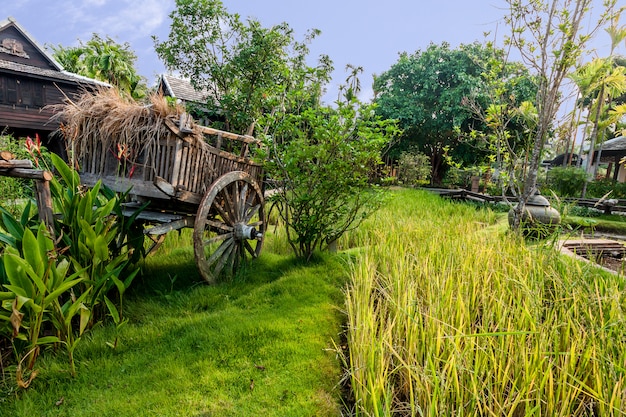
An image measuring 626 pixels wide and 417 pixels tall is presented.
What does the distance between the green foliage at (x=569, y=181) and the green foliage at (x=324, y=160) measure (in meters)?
13.7

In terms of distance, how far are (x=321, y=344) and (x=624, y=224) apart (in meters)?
9.94

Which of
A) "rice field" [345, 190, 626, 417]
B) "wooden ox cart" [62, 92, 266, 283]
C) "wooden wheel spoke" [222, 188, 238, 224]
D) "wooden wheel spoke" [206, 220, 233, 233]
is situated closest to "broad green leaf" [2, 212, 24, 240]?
"wooden ox cart" [62, 92, 266, 283]

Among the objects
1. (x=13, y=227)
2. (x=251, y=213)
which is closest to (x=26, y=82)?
(x=251, y=213)

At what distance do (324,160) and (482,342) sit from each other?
2245 mm

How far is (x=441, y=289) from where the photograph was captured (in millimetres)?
2629

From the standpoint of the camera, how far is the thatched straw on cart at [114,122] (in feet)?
9.45

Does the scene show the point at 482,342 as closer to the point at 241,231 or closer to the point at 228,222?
the point at 241,231

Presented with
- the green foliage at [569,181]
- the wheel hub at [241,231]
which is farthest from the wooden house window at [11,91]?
the green foliage at [569,181]

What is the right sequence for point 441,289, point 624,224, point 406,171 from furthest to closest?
point 406,171 → point 624,224 → point 441,289

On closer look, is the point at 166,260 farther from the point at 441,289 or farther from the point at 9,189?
the point at 9,189

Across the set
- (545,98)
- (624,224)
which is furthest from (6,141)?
(624,224)

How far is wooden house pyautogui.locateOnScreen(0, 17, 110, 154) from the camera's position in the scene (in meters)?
13.1

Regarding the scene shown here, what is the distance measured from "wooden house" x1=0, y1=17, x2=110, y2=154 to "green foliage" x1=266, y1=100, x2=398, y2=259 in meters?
12.6

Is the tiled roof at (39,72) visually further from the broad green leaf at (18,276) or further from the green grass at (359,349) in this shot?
the broad green leaf at (18,276)
